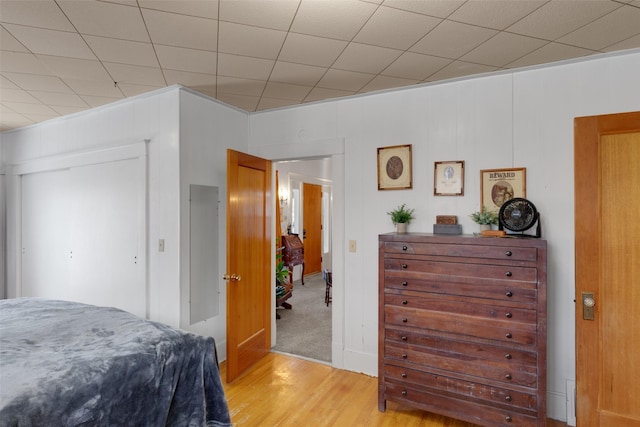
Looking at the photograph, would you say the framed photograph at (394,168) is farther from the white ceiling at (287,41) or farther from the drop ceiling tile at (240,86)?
the drop ceiling tile at (240,86)

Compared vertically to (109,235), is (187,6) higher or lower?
higher

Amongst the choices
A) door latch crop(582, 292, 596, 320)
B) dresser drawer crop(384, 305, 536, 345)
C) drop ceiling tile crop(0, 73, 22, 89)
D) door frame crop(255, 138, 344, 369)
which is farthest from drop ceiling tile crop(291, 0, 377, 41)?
drop ceiling tile crop(0, 73, 22, 89)

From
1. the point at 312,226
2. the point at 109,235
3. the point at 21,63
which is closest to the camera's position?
the point at 21,63

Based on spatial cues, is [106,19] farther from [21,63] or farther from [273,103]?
[273,103]

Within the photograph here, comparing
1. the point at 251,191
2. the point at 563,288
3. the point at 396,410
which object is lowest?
the point at 396,410

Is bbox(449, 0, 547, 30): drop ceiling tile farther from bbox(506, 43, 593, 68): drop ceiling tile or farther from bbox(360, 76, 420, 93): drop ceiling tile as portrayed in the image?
bbox(360, 76, 420, 93): drop ceiling tile

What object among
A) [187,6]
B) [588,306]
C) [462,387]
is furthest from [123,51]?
[588,306]

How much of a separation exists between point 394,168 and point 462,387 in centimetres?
180

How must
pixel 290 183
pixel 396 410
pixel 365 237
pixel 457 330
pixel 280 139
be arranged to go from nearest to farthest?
pixel 457 330, pixel 396 410, pixel 365 237, pixel 280 139, pixel 290 183

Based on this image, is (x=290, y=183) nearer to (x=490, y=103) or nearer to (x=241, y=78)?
(x=241, y=78)

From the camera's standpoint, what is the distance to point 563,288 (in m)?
2.39

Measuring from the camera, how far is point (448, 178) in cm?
277

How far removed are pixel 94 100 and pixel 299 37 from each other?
2.49m

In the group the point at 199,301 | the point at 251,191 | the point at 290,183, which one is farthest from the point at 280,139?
the point at 290,183
